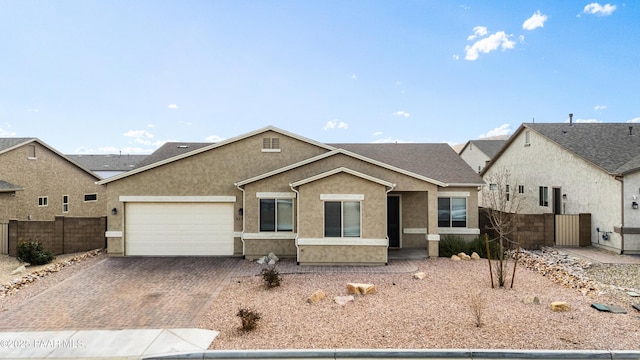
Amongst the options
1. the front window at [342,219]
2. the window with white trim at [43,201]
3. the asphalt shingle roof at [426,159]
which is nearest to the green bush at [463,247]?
the asphalt shingle roof at [426,159]

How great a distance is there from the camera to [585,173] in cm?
1473

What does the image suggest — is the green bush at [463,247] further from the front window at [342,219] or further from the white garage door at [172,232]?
the white garage door at [172,232]

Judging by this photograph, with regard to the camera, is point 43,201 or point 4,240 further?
point 43,201

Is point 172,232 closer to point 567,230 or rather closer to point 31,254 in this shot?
point 31,254

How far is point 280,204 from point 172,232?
16.1ft

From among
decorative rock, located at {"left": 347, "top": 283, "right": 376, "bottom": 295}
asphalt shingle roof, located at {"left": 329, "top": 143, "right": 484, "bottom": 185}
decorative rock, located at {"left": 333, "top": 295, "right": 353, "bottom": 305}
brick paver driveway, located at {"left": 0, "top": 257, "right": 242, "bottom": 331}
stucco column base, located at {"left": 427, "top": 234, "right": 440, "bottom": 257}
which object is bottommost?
brick paver driveway, located at {"left": 0, "top": 257, "right": 242, "bottom": 331}

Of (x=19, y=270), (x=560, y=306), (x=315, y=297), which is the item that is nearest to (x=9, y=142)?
(x=19, y=270)

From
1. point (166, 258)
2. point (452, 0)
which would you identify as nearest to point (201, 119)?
point (166, 258)

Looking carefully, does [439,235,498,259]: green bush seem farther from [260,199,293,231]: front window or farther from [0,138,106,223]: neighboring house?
[0,138,106,223]: neighboring house

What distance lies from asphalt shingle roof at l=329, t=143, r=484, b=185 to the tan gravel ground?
585cm

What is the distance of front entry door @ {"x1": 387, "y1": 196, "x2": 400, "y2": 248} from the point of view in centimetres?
1468

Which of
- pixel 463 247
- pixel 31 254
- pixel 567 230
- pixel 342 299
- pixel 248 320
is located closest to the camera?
pixel 248 320

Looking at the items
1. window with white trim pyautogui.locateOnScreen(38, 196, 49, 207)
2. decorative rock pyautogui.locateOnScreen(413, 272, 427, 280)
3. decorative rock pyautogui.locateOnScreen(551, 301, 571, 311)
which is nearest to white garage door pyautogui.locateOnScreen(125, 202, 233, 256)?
decorative rock pyautogui.locateOnScreen(413, 272, 427, 280)

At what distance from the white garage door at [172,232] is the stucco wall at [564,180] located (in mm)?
16217
